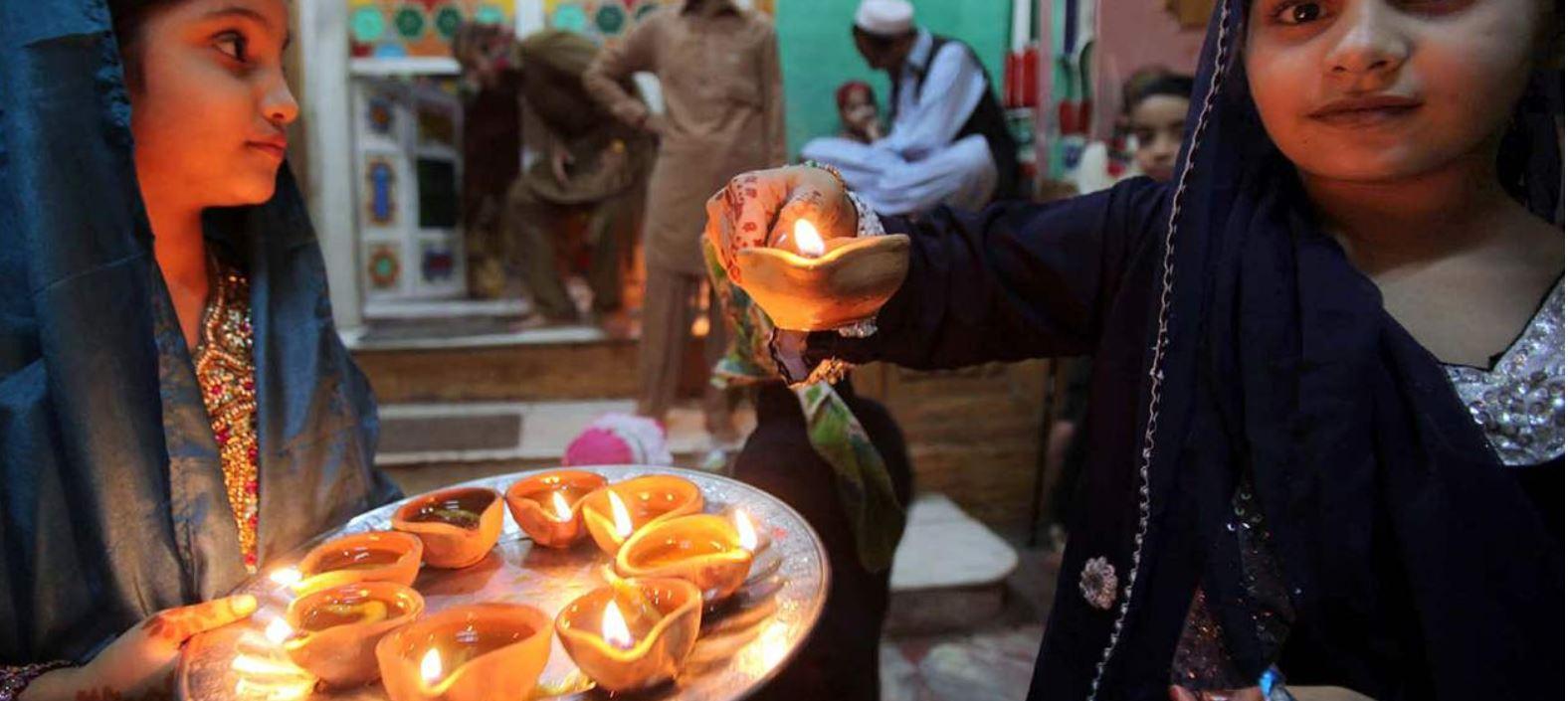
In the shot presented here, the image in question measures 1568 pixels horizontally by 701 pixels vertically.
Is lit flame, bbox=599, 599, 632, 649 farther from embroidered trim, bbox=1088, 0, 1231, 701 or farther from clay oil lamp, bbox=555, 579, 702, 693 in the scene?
embroidered trim, bbox=1088, 0, 1231, 701

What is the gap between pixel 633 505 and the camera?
1.18 meters

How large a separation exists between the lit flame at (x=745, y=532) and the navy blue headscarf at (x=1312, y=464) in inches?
15.3

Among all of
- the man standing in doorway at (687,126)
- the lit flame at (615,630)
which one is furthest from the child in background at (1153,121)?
the lit flame at (615,630)

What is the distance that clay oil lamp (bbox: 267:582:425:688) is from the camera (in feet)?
2.85

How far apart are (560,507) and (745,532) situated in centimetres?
26

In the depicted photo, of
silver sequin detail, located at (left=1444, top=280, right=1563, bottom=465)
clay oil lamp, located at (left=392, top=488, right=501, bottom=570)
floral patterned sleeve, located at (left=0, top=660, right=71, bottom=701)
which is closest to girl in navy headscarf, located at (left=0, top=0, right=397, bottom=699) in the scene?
floral patterned sleeve, located at (left=0, top=660, right=71, bottom=701)

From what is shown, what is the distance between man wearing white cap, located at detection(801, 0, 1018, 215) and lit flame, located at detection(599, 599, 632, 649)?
2611mm

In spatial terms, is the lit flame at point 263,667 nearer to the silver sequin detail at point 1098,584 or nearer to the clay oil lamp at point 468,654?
the clay oil lamp at point 468,654

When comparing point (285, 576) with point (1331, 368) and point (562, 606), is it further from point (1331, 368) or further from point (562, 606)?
point (1331, 368)

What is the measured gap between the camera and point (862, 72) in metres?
4.68

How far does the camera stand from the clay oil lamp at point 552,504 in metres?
1.14

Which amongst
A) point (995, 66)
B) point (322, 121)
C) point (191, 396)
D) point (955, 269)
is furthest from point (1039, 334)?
point (322, 121)

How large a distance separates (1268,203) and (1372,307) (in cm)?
16

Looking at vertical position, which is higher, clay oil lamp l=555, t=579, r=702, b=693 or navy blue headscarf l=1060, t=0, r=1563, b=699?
navy blue headscarf l=1060, t=0, r=1563, b=699
